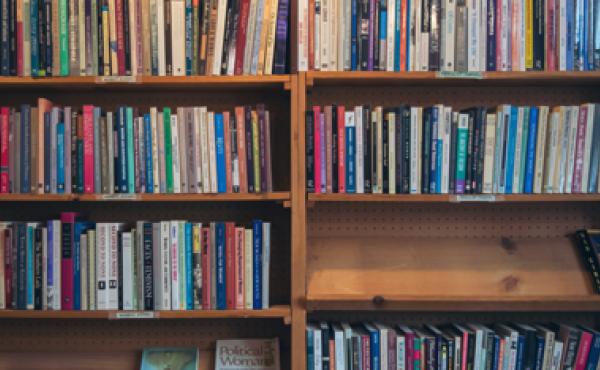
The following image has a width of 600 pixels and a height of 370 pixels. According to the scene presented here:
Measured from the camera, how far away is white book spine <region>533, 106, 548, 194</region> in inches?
70.2

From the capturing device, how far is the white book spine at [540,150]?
178cm

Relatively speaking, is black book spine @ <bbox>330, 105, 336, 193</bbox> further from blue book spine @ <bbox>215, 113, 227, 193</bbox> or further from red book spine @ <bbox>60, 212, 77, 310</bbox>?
red book spine @ <bbox>60, 212, 77, 310</bbox>

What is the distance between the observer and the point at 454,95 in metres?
2.04

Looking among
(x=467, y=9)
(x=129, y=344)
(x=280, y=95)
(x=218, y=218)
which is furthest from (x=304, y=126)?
(x=129, y=344)

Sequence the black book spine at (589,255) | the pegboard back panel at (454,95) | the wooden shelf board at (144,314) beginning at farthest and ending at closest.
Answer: the pegboard back panel at (454,95) → the black book spine at (589,255) → the wooden shelf board at (144,314)

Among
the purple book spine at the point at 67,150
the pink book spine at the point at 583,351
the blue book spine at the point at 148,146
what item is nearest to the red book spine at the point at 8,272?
the purple book spine at the point at 67,150

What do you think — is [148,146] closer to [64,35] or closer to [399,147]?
[64,35]

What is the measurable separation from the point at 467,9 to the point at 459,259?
0.86 m

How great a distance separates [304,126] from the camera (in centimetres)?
177

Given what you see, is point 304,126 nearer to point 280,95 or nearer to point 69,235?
point 280,95

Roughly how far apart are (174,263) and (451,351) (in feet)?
3.14

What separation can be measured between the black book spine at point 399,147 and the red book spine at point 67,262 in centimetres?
108

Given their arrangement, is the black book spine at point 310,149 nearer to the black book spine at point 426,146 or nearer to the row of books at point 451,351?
the black book spine at point 426,146

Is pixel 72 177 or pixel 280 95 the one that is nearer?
pixel 72 177
